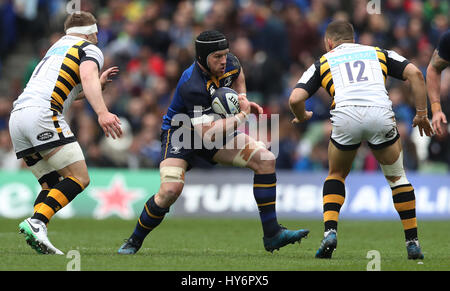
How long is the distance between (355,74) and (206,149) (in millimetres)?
1735

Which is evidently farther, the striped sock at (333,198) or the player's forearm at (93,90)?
the striped sock at (333,198)

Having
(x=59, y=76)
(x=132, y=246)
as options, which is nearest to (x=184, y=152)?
(x=132, y=246)

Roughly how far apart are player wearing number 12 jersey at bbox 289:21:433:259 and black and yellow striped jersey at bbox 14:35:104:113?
2214mm

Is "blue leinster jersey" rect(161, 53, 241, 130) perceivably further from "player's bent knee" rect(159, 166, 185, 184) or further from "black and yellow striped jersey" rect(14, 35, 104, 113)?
"black and yellow striped jersey" rect(14, 35, 104, 113)

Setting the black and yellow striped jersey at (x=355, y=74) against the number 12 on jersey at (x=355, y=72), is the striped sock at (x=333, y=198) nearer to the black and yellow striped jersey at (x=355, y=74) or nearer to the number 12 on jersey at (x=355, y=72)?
the black and yellow striped jersey at (x=355, y=74)

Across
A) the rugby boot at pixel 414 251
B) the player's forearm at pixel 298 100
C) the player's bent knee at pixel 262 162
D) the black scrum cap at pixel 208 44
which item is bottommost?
the rugby boot at pixel 414 251

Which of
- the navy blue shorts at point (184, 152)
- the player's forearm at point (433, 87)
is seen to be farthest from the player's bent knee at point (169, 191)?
the player's forearm at point (433, 87)

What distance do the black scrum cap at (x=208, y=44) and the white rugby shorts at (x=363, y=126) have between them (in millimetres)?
1365

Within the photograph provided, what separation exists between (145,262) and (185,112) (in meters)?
1.84

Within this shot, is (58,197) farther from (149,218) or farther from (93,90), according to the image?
(93,90)

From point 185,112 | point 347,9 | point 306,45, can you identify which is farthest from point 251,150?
point 347,9

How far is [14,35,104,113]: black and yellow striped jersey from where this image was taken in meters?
8.95

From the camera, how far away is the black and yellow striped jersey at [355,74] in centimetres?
855

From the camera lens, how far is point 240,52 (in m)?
18.6
